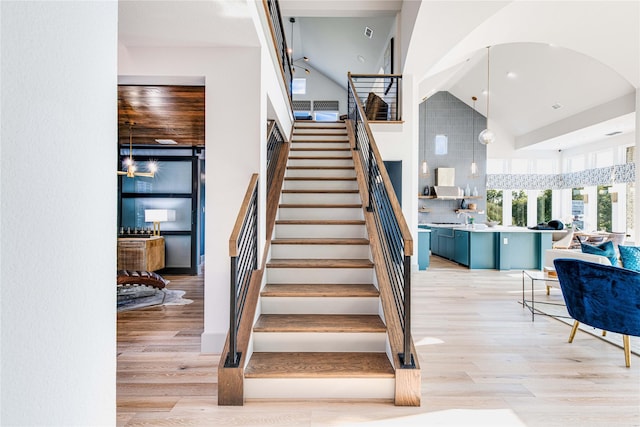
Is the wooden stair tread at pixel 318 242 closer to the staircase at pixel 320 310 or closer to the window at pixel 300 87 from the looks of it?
the staircase at pixel 320 310

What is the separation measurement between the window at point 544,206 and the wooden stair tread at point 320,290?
37.5 ft

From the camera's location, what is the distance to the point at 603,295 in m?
2.98

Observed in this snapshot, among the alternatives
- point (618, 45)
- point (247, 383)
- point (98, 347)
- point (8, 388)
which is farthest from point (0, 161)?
point (618, 45)

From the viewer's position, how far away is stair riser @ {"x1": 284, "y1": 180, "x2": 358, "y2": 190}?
483 cm

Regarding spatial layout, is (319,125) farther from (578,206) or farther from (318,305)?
(578,206)

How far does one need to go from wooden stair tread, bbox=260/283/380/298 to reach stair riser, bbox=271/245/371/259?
40 cm

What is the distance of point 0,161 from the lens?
0.69m

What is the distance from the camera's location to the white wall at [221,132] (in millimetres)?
3100

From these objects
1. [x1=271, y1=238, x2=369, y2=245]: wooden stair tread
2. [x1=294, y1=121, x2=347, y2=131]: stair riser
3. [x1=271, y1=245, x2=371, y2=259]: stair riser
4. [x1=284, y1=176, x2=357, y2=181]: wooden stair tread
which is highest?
[x1=294, y1=121, x2=347, y2=131]: stair riser

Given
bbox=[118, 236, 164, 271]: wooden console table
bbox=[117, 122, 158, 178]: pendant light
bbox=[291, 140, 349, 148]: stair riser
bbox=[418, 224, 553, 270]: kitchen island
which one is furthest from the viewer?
bbox=[418, 224, 553, 270]: kitchen island

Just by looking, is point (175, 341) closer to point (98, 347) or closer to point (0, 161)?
point (98, 347)

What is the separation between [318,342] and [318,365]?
233 millimetres

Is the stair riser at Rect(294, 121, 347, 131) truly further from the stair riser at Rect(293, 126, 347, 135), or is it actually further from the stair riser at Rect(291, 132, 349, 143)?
the stair riser at Rect(291, 132, 349, 143)

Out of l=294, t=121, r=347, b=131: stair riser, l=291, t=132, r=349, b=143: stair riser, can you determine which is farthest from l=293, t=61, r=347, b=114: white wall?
l=291, t=132, r=349, b=143: stair riser
